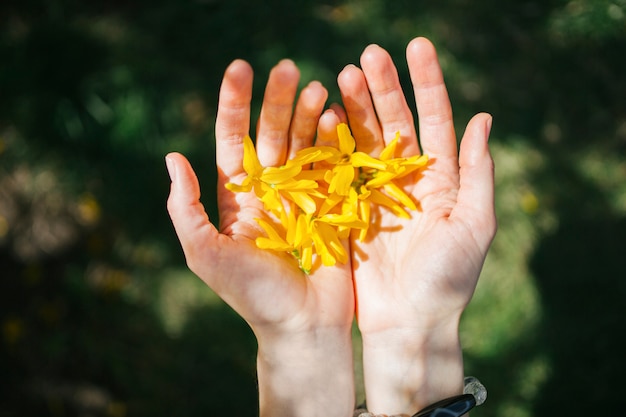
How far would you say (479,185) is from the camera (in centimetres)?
233

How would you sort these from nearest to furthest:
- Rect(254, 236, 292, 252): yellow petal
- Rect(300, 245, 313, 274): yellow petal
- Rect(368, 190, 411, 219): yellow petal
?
Rect(254, 236, 292, 252): yellow petal
Rect(300, 245, 313, 274): yellow petal
Rect(368, 190, 411, 219): yellow petal

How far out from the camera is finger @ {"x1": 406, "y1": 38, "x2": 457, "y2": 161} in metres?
2.35

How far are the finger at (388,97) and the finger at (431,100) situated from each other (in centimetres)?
7

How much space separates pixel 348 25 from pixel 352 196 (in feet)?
6.23

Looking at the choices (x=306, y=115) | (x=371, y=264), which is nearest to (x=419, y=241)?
(x=371, y=264)

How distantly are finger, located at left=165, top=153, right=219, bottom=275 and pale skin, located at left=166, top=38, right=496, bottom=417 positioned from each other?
0.04m

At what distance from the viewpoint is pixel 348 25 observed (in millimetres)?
3885

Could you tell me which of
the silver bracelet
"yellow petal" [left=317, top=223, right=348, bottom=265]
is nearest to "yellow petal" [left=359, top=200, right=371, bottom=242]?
"yellow petal" [left=317, top=223, right=348, bottom=265]

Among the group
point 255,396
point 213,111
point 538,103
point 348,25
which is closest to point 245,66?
point 213,111

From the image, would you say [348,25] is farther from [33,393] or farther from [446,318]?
[33,393]

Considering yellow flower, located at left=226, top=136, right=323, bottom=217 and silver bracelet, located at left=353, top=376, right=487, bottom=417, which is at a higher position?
yellow flower, located at left=226, top=136, right=323, bottom=217

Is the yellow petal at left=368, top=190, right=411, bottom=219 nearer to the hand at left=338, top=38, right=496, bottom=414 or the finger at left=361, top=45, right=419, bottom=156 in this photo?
the hand at left=338, top=38, right=496, bottom=414

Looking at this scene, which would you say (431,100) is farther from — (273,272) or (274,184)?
(273,272)

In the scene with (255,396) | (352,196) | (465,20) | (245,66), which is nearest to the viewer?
(245,66)
